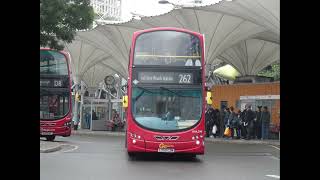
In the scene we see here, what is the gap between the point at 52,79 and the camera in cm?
2164

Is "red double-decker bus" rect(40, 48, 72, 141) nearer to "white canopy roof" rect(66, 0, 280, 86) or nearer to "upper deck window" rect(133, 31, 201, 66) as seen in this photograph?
"upper deck window" rect(133, 31, 201, 66)

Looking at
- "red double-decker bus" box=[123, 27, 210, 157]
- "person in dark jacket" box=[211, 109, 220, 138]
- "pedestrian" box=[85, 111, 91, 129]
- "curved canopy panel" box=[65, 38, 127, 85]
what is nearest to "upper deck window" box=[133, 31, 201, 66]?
"red double-decker bus" box=[123, 27, 210, 157]

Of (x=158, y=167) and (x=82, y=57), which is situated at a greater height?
(x=82, y=57)

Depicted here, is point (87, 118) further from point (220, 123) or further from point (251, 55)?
point (220, 123)

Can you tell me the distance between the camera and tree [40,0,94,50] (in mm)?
17234

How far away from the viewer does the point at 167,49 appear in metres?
15.0

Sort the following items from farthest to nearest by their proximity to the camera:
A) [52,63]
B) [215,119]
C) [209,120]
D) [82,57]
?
[82,57] → [209,120] → [215,119] → [52,63]

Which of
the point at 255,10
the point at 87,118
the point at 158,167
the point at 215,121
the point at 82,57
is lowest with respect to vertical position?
the point at 158,167

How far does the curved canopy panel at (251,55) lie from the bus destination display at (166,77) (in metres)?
23.4

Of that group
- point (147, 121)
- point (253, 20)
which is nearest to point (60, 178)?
point (147, 121)

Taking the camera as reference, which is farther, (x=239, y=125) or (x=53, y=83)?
(x=239, y=125)

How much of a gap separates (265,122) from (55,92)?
387 inches

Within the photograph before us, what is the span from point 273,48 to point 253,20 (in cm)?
1199

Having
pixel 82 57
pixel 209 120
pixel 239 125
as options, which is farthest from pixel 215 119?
pixel 82 57
